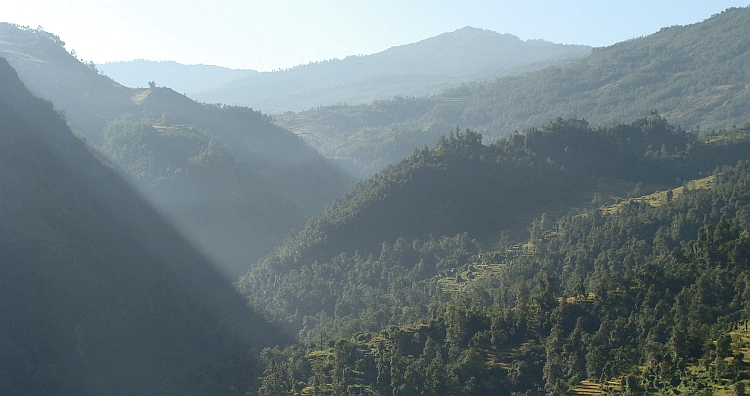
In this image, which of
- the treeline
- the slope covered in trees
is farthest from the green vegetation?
the slope covered in trees

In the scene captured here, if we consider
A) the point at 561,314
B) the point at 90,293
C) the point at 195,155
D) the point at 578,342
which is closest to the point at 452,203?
the point at 561,314

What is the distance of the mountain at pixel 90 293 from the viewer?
49625 millimetres

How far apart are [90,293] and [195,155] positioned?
5691cm

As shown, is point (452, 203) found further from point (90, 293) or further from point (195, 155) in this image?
point (195, 155)

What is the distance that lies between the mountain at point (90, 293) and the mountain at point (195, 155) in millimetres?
19916

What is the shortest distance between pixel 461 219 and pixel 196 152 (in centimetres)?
5048

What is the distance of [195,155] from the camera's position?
361ft

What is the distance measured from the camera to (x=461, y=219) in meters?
77.4

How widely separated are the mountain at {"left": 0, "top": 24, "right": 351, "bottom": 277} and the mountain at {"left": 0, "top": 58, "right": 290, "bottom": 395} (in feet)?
65.3

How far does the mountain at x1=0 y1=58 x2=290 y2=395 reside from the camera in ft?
163

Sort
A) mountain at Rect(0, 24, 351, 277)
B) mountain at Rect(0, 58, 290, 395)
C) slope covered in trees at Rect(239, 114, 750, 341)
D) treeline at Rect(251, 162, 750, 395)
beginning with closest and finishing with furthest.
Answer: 1. treeline at Rect(251, 162, 750, 395)
2. mountain at Rect(0, 58, 290, 395)
3. slope covered in trees at Rect(239, 114, 750, 341)
4. mountain at Rect(0, 24, 351, 277)

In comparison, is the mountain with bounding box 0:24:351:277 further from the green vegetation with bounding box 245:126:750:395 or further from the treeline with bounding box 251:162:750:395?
the treeline with bounding box 251:162:750:395

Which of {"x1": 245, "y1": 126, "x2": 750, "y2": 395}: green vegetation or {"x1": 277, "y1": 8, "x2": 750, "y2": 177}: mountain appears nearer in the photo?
{"x1": 245, "y1": 126, "x2": 750, "y2": 395}: green vegetation

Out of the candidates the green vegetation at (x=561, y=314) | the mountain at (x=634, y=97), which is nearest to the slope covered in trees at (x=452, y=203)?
the green vegetation at (x=561, y=314)
